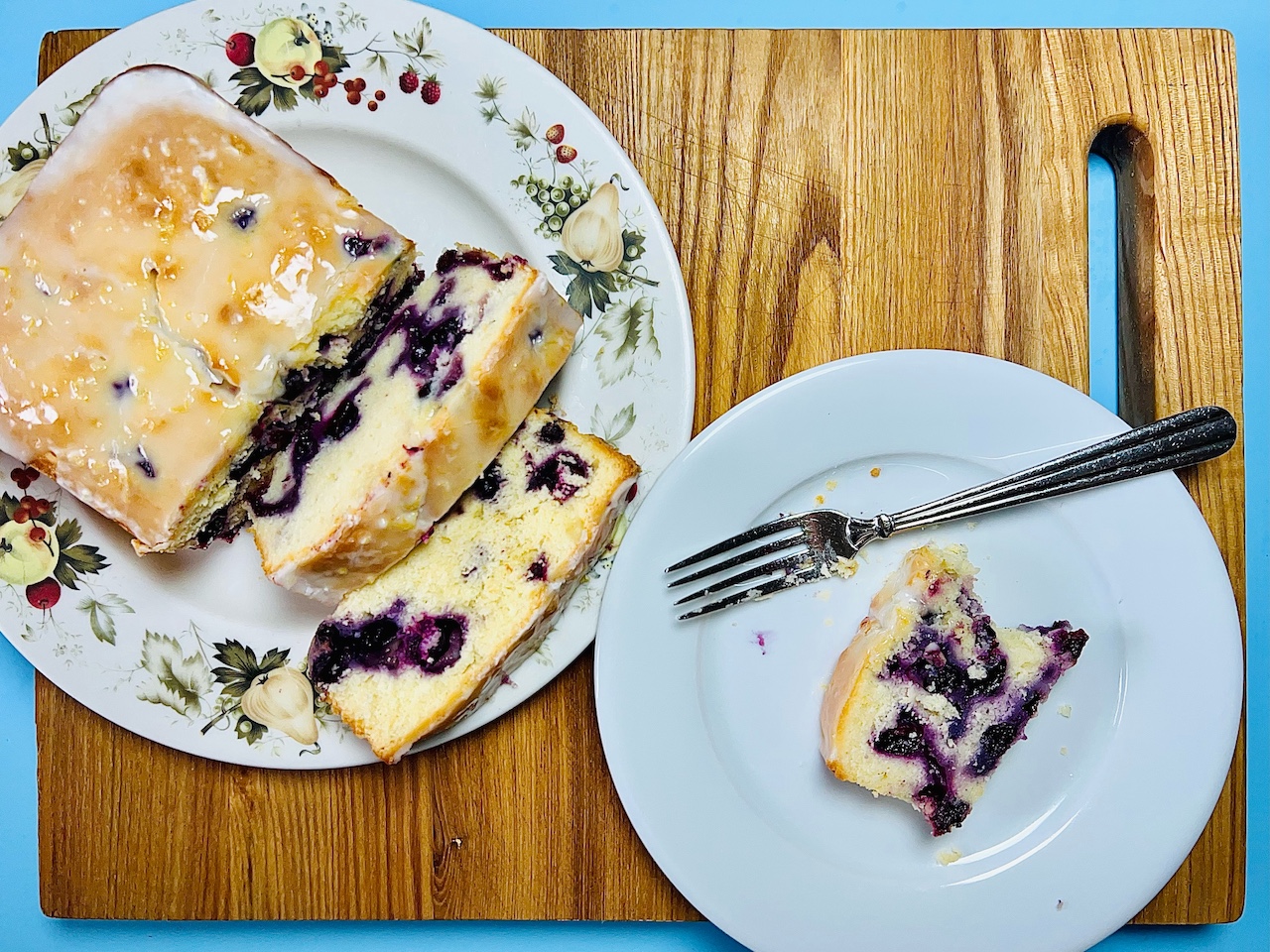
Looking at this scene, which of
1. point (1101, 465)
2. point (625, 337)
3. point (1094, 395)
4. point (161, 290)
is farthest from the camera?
point (1094, 395)

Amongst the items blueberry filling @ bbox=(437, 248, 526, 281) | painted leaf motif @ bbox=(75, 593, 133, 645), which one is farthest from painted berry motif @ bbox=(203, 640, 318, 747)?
blueberry filling @ bbox=(437, 248, 526, 281)

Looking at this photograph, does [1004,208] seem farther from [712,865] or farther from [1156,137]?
[712,865]

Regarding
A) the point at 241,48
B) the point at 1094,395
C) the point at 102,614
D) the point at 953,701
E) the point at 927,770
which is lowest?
the point at 927,770

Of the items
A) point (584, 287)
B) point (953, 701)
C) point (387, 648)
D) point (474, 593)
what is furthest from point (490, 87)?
point (953, 701)

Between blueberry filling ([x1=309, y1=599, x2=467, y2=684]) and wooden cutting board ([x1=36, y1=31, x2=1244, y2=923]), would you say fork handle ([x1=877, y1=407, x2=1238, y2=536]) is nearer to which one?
wooden cutting board ([x1=36, y1=31, x2=1244, y2=923])

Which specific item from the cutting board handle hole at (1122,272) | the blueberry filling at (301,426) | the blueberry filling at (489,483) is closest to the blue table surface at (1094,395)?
the cutting board handle hole at (1122,272)

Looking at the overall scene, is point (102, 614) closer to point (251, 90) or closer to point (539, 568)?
point (539, 568)

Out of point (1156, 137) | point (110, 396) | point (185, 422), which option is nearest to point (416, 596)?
point (185, 422)
